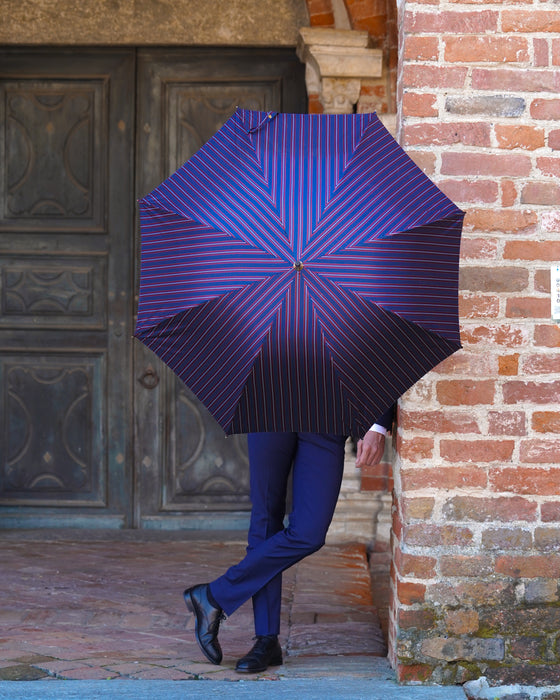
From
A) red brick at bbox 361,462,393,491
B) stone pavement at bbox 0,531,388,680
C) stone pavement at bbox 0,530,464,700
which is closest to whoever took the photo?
stone pavement at bbox 0,530,464,700

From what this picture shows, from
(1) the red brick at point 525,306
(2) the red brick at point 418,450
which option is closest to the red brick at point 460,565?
(2) the red brick at point 418,450

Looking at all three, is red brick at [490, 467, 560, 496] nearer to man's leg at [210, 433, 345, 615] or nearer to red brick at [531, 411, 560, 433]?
red brick at [531, 411, 560, 433]

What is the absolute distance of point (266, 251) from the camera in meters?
2.62

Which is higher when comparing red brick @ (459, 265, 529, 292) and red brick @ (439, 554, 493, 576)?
red brick @ (459, 265, 529, 292)

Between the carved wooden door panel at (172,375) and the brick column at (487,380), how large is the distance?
242 centimetres

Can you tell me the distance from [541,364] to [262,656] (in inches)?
52.1

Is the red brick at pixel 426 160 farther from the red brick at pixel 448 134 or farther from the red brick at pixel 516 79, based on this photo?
the red brick at pixel 516 79

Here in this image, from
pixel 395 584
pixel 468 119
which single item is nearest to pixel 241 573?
pixel 395 584

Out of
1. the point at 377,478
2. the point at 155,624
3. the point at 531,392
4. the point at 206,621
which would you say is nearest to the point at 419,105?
the point at 531,392

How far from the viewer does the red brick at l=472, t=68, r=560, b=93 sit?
3164 millimetres

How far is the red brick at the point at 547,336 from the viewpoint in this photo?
320cm

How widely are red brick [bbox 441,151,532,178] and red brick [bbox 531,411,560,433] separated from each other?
776 mm

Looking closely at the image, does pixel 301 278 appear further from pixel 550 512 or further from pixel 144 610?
pixel 144 610

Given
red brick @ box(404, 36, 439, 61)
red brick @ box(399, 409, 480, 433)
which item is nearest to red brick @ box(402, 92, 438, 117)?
red brick @ box(404, 36, 439, 61)
